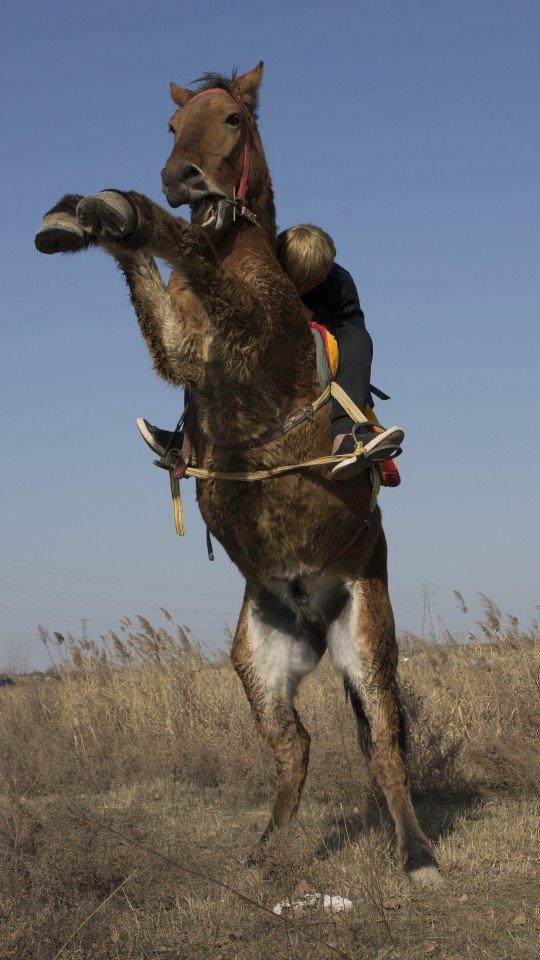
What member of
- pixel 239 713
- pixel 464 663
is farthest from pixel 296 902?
pixel 464 663

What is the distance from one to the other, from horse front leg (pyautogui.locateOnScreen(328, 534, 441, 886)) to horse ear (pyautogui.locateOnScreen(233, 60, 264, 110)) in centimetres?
264

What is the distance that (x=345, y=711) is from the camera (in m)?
8.09

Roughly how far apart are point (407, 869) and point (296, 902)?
32.7 inches

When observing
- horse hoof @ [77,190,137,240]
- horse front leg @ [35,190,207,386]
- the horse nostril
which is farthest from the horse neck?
horse hoof @ [77,190,137,240]

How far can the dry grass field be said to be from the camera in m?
3.71

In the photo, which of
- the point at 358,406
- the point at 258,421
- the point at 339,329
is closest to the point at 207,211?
the point at 258,421

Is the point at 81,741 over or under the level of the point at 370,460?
under

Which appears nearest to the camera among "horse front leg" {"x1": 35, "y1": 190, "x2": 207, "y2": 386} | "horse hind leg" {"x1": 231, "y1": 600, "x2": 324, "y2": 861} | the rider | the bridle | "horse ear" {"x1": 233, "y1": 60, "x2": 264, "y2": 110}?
"horse front leg" {"x1": 35, "y1": 190, "x2": 207, "y2": 386}

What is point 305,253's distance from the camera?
5012mm

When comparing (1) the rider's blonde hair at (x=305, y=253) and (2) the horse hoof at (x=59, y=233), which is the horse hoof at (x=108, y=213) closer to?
(2) the horse hoof at (x=59, y=233)

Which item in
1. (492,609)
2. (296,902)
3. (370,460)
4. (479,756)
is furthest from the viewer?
(492,609)

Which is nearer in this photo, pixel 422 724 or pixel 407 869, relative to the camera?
pixel 407 869

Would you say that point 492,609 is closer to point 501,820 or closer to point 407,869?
point 501,820

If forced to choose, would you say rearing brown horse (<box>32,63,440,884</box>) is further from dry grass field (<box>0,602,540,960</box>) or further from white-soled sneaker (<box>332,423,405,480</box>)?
dry grass field (<box>0,602,540,960</box>)
